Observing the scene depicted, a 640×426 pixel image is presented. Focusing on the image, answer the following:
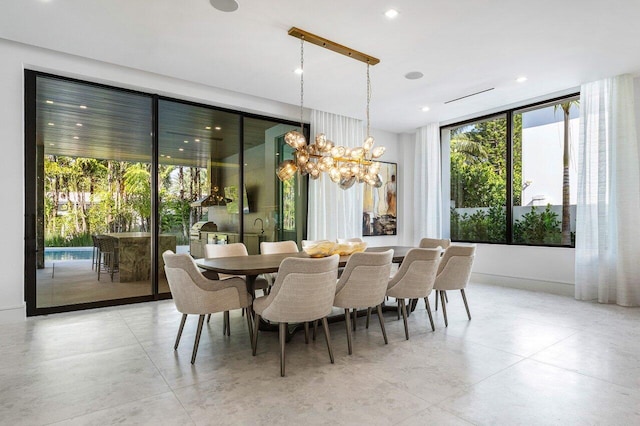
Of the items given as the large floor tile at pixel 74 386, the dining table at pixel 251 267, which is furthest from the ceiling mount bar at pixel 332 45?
the large floor tile at pixel 74 386

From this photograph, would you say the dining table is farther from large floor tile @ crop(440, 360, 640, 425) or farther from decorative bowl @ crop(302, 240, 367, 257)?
large floor tile @ crop(440, 360, 640, 425)

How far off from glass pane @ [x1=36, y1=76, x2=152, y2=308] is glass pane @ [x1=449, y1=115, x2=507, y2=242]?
5428mm

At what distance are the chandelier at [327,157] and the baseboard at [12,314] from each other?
319 centimetres

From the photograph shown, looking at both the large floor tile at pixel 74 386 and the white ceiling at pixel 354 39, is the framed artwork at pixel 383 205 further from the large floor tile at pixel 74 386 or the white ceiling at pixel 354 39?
the large floor tile at pixel 74 386

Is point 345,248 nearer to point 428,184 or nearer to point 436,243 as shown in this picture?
point 436,243

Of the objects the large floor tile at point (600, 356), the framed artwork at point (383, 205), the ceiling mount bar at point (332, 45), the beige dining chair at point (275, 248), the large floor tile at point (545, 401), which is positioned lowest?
the large floor tile at point (600, 356)

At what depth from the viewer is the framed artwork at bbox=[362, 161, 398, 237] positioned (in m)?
7.20

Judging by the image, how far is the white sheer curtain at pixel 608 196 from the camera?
4.46 meters

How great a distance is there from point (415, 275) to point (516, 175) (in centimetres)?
→ 382

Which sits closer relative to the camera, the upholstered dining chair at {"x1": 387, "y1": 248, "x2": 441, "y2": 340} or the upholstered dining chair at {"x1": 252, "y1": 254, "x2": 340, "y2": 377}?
the upholstered dining chair at {"x1": 252, "y1": 254, "x2": 340, "y2": 377}

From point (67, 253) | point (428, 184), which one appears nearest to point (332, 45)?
point (67, 253)

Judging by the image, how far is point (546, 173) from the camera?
561 cm

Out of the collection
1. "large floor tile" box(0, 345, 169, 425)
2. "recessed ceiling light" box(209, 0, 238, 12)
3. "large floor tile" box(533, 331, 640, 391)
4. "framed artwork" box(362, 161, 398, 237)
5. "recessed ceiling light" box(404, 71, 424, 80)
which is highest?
"recessed ceiling light" box(209, 0, 238, 12)

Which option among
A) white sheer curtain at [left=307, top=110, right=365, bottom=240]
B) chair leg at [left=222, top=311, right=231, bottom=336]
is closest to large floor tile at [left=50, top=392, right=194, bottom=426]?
chair leg at [left=222, top=311, right=231, bottom=336]
